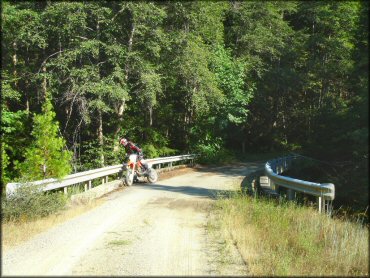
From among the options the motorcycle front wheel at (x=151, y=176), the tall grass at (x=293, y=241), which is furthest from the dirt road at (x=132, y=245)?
the motorcycle front wheel at (x=151, y=176)

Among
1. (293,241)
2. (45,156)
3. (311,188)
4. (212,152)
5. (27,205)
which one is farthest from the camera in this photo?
(212,152)

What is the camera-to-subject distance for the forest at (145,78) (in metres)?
17.9

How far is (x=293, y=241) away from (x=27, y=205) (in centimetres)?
571

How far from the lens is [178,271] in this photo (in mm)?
5738

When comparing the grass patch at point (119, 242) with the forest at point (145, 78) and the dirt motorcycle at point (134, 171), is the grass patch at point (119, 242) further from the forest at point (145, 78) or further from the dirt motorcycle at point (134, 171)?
the dirt motorcycle at point (134, 171)

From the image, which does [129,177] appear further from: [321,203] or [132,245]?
[132,245]

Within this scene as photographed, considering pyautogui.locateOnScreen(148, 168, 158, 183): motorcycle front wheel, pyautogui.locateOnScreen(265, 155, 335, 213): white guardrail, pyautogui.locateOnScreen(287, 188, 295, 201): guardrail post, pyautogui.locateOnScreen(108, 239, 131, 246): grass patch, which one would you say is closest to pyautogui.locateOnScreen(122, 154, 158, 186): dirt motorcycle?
pyautogui.locateOnScreen(148, 168, 158, 183): motorcycle front wheel

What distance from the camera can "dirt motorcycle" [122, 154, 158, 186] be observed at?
1712 cm

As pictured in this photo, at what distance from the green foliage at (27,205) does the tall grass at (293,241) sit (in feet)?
12.9

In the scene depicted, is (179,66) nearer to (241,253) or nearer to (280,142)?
(241,253)

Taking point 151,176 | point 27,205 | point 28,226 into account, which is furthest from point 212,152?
point 28,226

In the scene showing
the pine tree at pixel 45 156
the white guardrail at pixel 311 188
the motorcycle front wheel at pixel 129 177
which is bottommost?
the motorcycle front wheel at pixel 129 177

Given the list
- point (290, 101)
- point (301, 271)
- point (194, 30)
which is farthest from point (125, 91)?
point (290, 101)

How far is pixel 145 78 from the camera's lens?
22.5 metres
